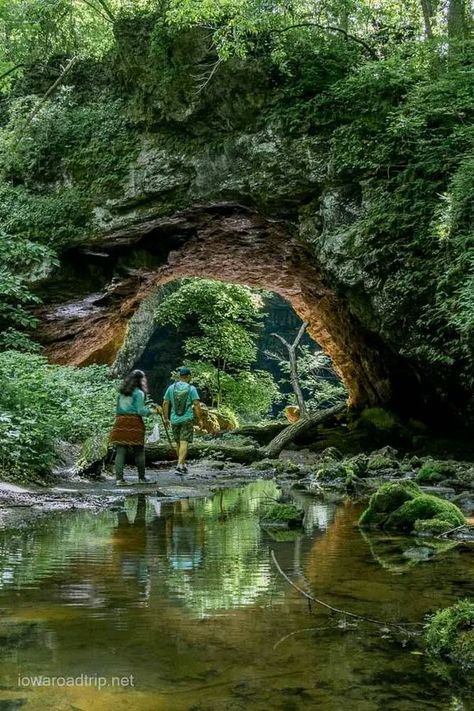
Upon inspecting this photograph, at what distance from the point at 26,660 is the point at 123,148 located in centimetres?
1605

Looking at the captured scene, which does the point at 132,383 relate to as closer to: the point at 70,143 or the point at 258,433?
the point at 70,143

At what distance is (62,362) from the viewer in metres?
22.1

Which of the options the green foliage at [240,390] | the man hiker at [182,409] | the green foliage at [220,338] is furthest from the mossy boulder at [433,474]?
the green foliage at [240,390]

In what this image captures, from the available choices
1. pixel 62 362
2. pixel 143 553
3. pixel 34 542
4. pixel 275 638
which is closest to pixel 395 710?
pixel 275 638

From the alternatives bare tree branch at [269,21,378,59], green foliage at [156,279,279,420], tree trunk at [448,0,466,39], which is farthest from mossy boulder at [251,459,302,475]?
green foliage at [156,279,279,420]

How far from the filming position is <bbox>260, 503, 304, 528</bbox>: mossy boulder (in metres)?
6.55

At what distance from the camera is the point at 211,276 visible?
22.1 meters

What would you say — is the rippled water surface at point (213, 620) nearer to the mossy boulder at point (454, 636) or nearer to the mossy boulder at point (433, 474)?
the mossy boulder at point (454, 636)

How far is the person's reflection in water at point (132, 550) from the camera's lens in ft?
13.5

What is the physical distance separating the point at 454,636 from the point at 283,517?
373cm

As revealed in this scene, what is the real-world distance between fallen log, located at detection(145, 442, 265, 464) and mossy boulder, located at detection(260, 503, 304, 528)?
7938mm

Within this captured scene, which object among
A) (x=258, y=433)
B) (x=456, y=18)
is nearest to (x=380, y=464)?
(x=258, y=433)

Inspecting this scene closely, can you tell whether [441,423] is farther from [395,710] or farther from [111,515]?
[395,710]

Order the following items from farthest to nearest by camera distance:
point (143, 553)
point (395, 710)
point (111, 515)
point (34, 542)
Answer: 1. point (111, 515)
2. point (34, 542)
3. point (143, 553)
4. point (395, 710)
